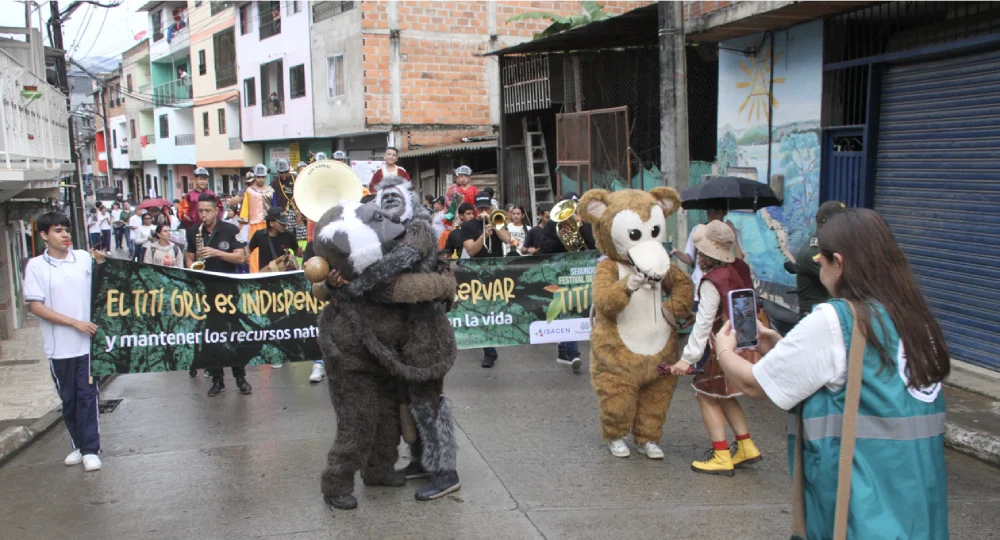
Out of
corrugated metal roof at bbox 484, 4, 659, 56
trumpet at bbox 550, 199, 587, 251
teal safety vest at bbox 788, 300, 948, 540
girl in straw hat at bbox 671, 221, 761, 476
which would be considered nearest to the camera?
teal safety vest at bbox 788, 300, 948, 540

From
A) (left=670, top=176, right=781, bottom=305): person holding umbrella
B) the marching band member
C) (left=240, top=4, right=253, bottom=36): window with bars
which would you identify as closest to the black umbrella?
(left=670, top=176, right=781, bottom=305): person holding umbrella

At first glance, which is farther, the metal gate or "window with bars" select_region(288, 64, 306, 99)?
"window with bars" select_region(288, 64, 306, 99)

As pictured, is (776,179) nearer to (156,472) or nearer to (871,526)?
(156,472)

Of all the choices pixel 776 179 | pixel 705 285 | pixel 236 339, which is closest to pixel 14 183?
pixel 236 339

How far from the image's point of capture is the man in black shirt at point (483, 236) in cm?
867

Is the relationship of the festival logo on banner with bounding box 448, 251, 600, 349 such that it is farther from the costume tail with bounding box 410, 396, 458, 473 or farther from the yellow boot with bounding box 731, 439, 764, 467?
the costume tail with bounding box 410, 396, 458, 473

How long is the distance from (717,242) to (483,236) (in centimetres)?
386

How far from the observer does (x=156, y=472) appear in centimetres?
566

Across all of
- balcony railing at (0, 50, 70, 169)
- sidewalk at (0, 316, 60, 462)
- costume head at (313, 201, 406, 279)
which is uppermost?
balcony railing at (0, 50, 70, 169)

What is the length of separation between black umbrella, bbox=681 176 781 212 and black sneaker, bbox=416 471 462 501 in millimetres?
3178

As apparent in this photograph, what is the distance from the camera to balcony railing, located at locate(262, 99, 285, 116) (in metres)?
27.7

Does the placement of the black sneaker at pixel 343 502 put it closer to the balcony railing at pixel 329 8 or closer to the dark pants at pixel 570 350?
the dark pants at pixel 570 350

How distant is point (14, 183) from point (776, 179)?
27.6 feet

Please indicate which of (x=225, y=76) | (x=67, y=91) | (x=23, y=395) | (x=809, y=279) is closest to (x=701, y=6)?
(x=809, y=279)
